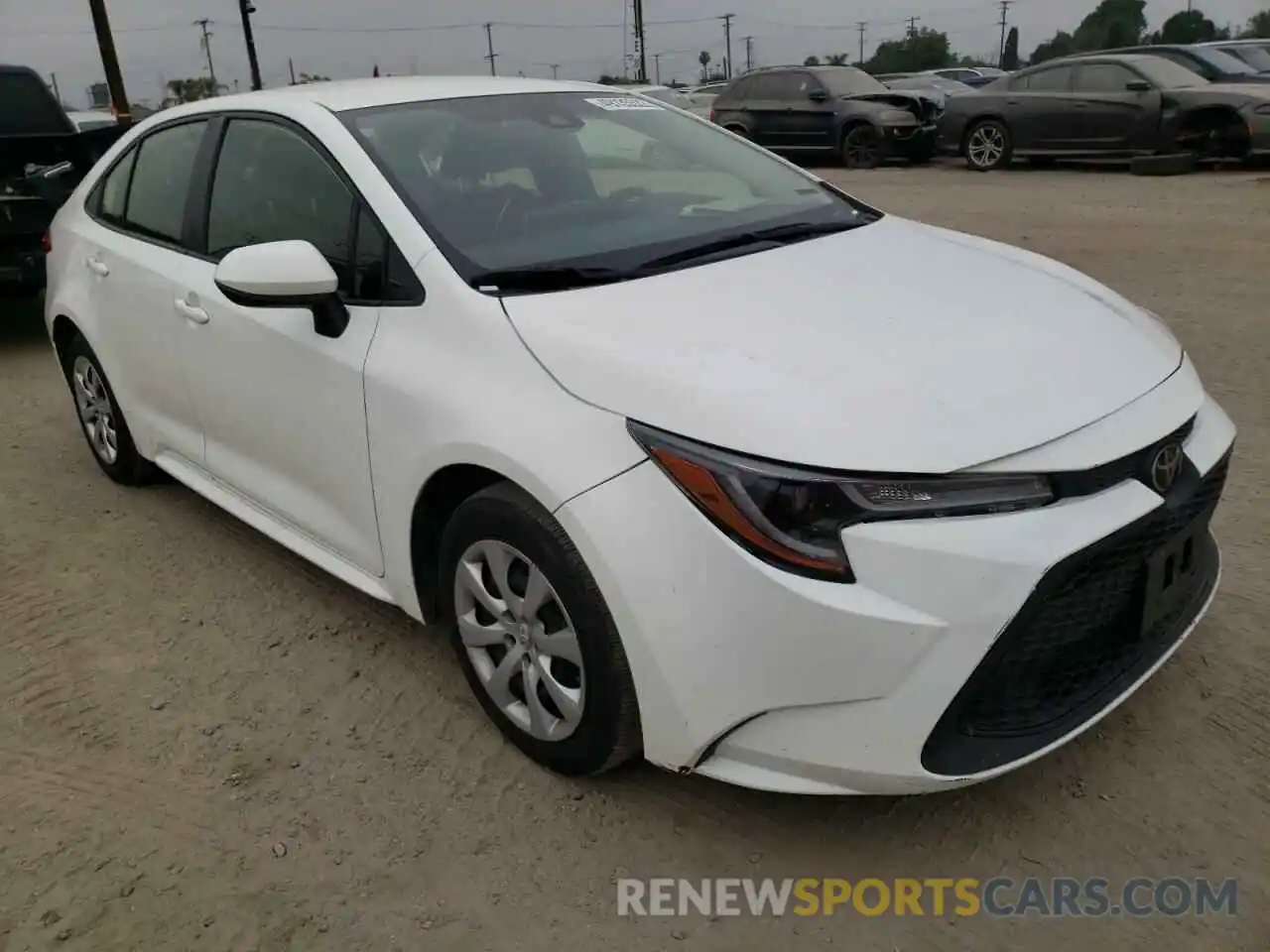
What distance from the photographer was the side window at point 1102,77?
501 inches

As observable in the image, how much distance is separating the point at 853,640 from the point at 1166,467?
81cm

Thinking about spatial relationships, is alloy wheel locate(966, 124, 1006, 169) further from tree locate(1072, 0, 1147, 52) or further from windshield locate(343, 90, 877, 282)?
tree locate(1072, 0, 1147, 52)

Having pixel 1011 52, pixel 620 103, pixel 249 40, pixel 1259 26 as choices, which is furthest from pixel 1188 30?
pixel 620 103

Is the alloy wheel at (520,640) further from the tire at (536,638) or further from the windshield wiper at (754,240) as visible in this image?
the windshield wiper at (754,240)

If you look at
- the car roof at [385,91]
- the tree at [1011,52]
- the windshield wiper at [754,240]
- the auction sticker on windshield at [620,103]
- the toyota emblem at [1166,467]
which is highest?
the car roof at [385,91]

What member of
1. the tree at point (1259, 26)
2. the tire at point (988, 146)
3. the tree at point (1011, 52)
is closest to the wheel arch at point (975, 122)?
the tire at point (988, 146)

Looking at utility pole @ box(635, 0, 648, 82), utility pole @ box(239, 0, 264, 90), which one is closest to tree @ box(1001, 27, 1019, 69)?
utility pole @ box(635, 0, 648, 82)

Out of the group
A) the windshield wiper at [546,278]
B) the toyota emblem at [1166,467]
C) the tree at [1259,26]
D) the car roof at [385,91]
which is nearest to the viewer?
the toyota emblem at [1166,467]

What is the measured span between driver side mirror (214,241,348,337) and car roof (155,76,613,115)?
0.64 metres

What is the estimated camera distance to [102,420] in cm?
450

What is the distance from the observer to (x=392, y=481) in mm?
2715

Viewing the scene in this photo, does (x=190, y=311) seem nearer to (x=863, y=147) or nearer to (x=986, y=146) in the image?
(x=986, y=146)

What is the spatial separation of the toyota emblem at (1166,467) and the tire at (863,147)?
13958 mm

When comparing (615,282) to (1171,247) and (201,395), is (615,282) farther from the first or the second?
(1171,247)
